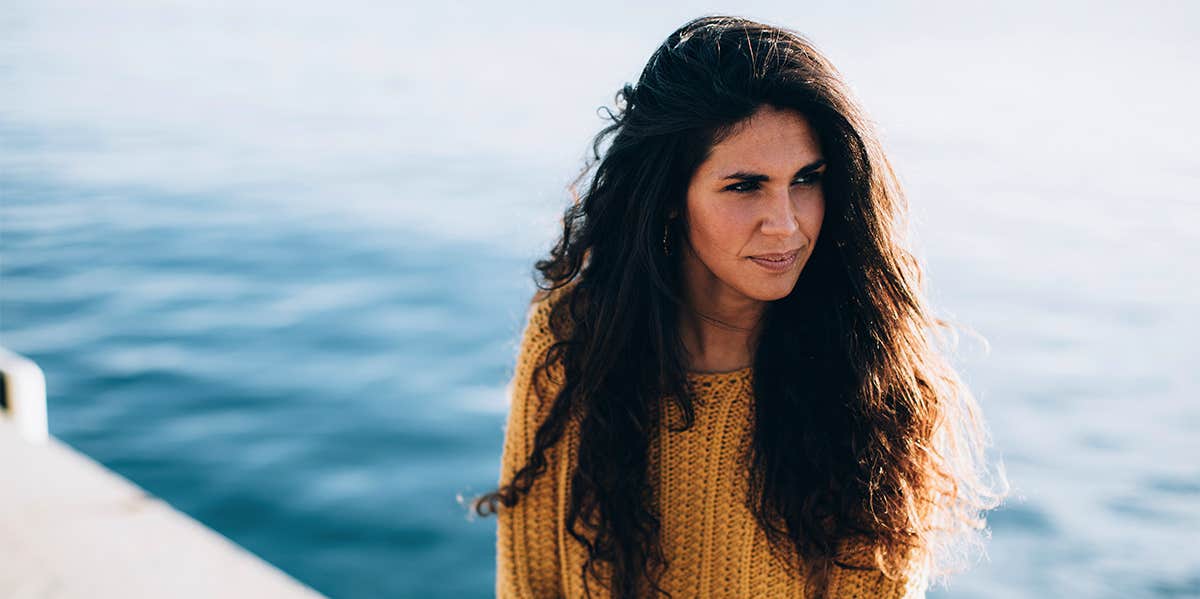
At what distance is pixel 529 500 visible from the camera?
2156 mm

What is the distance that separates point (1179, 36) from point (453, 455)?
30.9 ft

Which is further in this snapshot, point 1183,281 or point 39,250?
point 1183,281

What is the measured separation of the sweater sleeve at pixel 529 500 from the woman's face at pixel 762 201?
361 millimetres

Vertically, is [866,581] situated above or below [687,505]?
below

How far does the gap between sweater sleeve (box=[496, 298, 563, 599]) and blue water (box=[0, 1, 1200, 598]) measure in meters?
0.52

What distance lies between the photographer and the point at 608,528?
2074 mm

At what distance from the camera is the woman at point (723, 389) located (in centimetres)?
200

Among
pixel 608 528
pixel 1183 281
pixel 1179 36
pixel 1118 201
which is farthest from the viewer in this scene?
pixel 1179 36

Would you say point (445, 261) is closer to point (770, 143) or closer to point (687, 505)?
point (687, 505)

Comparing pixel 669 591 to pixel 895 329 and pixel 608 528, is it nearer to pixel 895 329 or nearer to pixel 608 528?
pixel 608 528

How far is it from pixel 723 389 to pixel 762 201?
0.37 meters

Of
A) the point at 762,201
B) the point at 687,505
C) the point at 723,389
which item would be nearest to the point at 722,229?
the point at 762,201

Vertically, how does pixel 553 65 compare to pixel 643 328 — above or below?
above

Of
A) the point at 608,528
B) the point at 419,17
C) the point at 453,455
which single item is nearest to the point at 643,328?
the point at 608,528
